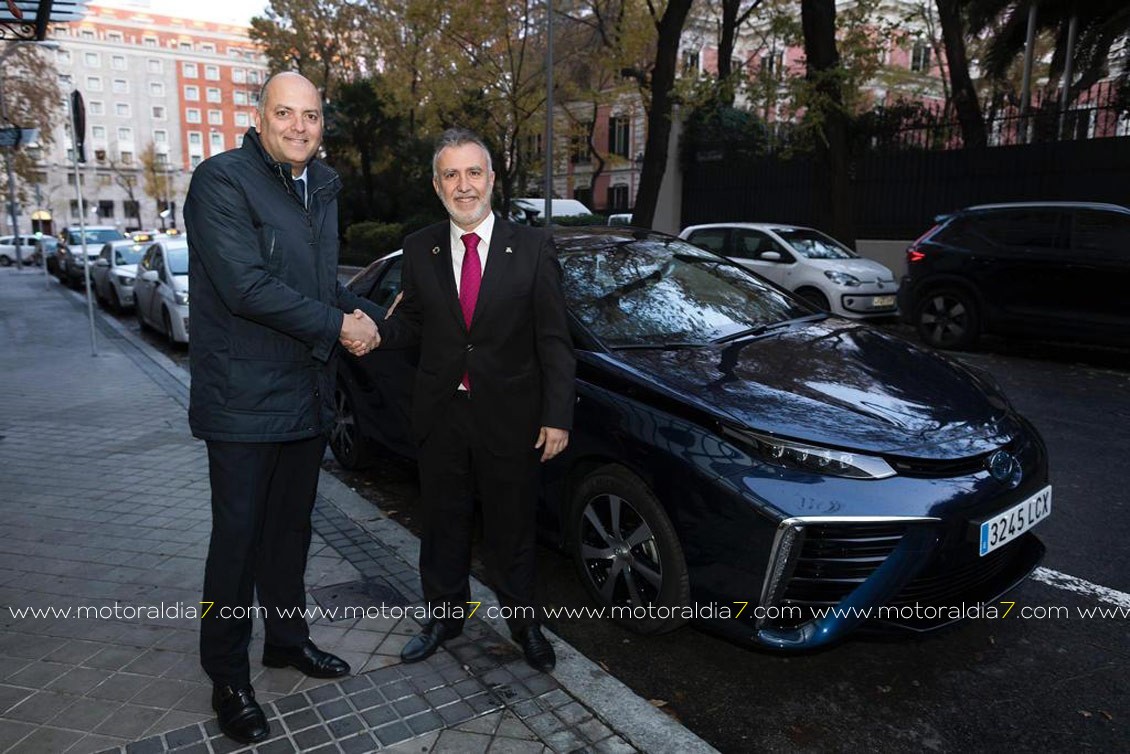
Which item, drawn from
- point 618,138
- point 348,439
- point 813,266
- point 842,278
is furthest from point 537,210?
point 618,138

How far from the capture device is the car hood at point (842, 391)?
2885 mm

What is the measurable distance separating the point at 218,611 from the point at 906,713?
2.25m

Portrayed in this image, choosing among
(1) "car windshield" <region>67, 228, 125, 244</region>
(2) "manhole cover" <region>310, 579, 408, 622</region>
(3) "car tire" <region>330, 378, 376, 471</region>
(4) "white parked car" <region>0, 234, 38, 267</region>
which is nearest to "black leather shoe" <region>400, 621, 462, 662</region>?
(2) "manhole cover" <region>310, 579, 408, 622</region>

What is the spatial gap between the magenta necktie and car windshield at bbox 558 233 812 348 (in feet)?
2.54

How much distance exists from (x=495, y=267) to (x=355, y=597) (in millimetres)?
1637

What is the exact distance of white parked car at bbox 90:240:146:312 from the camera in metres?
15.5

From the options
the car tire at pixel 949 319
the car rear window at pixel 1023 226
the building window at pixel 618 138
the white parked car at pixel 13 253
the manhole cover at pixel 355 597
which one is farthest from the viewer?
the building window at pixel 618 138

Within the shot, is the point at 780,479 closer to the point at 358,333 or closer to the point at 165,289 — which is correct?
the point at 358,333

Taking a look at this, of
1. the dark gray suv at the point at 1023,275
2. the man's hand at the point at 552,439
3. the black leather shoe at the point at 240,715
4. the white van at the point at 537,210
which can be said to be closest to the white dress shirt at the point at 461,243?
the man's hand at the point at 552,439

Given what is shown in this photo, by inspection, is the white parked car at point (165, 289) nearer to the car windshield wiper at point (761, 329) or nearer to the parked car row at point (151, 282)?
the parked car row at point (151, 282)

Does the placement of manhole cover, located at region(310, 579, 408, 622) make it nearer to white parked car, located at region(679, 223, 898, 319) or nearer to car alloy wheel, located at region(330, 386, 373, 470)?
car alloy wheel, located at region(330, 386, 373, 470)

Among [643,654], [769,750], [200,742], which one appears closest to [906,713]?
[769,750]

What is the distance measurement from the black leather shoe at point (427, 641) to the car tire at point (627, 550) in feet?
1.99

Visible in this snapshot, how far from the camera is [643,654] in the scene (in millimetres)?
3242
